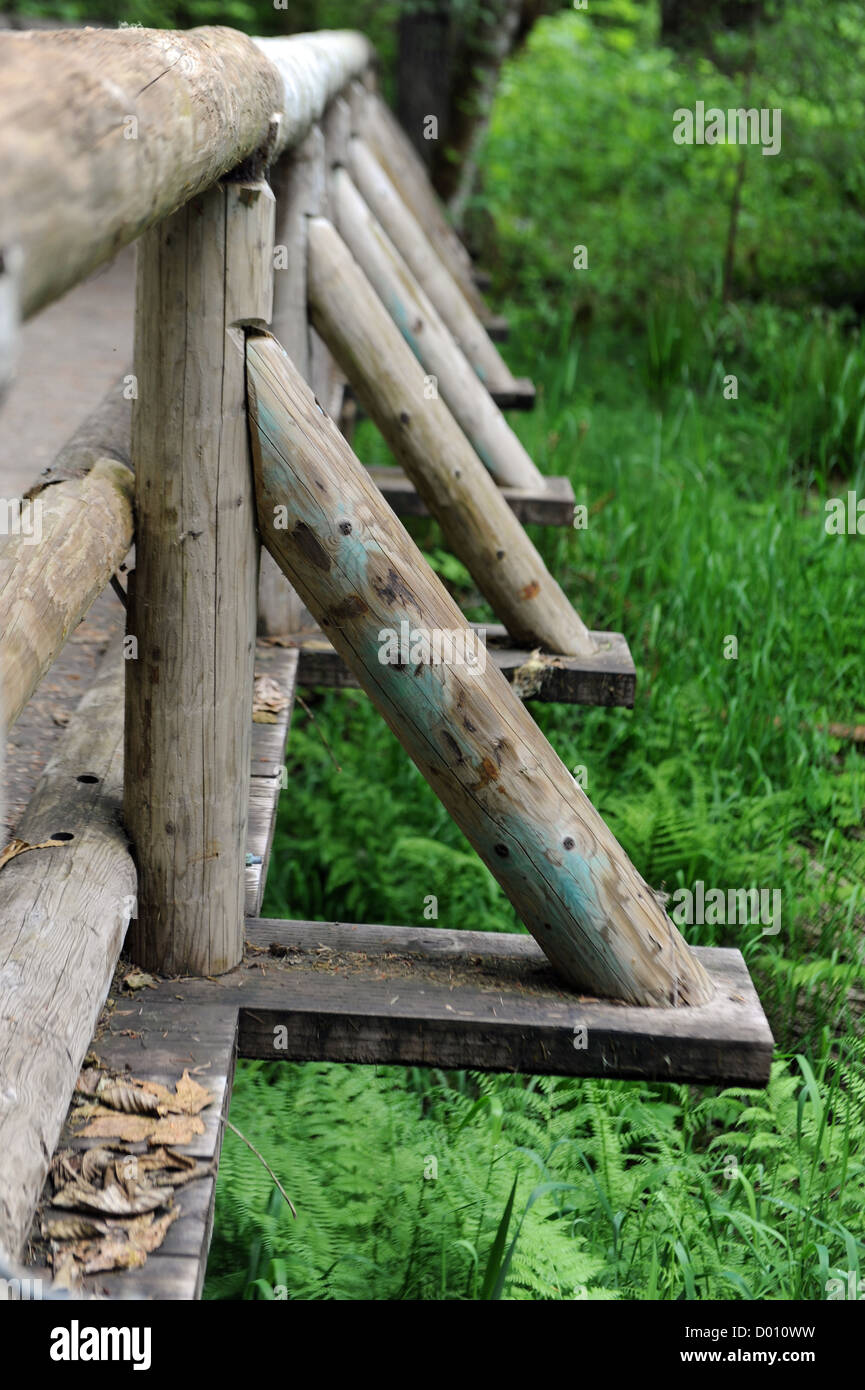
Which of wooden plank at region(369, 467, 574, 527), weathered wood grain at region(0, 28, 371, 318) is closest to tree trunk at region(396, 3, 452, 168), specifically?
wooden plank at region(369, 467, 574, 527)

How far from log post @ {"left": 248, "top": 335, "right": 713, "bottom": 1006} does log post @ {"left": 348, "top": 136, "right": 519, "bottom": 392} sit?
2.91m

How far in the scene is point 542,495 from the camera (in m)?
4.06

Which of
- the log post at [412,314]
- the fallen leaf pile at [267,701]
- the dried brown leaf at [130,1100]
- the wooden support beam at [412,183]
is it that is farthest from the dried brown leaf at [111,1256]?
the wooden support beam at [412,183]

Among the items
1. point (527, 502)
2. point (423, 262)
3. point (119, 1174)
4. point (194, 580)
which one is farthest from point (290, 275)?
point (119, 1174)

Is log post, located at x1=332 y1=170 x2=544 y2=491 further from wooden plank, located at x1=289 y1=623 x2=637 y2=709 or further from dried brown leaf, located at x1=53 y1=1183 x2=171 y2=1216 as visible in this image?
dried brown leaf, located at x1=53 y1=1183 x2=171 y2=1216

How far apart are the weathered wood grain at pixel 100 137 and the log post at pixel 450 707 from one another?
34 cm

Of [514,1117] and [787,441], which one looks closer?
[514,1117]

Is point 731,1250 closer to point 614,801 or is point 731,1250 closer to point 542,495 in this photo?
point 614,801

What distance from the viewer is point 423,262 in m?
4.71

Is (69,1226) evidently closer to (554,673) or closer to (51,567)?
(51,567)

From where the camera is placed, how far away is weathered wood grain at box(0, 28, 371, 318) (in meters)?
0.89

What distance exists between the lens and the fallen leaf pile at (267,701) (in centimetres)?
265

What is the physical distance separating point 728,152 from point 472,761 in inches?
314
